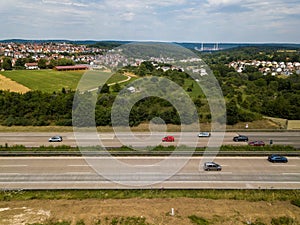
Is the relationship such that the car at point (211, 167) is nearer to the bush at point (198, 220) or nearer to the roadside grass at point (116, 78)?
the bush at point (198, 220)

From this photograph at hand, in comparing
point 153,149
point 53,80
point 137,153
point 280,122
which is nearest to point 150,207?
point 137,153

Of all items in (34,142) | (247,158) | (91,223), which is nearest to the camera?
(91,223)

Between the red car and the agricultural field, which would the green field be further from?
the agricultural field

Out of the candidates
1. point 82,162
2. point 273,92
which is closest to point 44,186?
point 82,162

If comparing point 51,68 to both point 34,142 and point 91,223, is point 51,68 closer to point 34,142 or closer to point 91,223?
point 34,142

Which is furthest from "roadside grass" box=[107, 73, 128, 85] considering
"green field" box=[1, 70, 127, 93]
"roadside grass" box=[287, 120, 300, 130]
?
"roadside grass" box=[287, 120, 300, 130]

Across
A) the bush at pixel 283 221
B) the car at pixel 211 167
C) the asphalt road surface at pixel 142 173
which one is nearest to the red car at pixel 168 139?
the asphalt road surface at pixel 142 173
